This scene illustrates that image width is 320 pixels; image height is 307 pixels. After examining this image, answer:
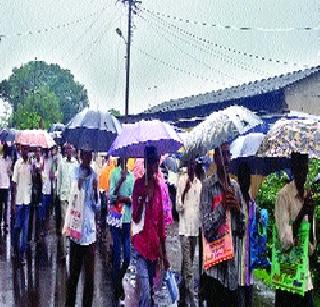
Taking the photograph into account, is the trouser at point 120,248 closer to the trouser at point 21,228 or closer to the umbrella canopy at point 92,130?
the umbrella canopy at point 92,130

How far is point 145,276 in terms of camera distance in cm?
589

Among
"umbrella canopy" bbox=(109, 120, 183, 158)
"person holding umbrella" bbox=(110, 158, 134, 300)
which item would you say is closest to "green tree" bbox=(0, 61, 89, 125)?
"person holding umbrella" bbox=(110, 158, 134, 300)

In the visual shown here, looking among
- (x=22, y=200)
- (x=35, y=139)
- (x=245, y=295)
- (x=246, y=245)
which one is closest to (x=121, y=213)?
(x=35, y=139)

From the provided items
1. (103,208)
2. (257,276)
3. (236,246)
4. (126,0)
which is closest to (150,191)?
(236,246)

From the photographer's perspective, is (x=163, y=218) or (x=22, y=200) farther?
(x=22, y=200)

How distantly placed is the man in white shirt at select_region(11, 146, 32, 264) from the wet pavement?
0.26 metres

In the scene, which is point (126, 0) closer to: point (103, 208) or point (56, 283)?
point (103, 208)

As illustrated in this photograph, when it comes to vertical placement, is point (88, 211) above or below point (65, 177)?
below

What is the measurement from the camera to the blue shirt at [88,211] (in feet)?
21.1

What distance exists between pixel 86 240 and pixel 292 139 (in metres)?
2.68

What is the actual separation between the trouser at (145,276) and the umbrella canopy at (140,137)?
1.16 m

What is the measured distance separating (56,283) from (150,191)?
2964 millimetres

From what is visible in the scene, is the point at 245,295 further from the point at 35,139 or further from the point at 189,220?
the point at 35,139

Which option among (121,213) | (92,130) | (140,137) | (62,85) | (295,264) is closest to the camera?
(295,264)
